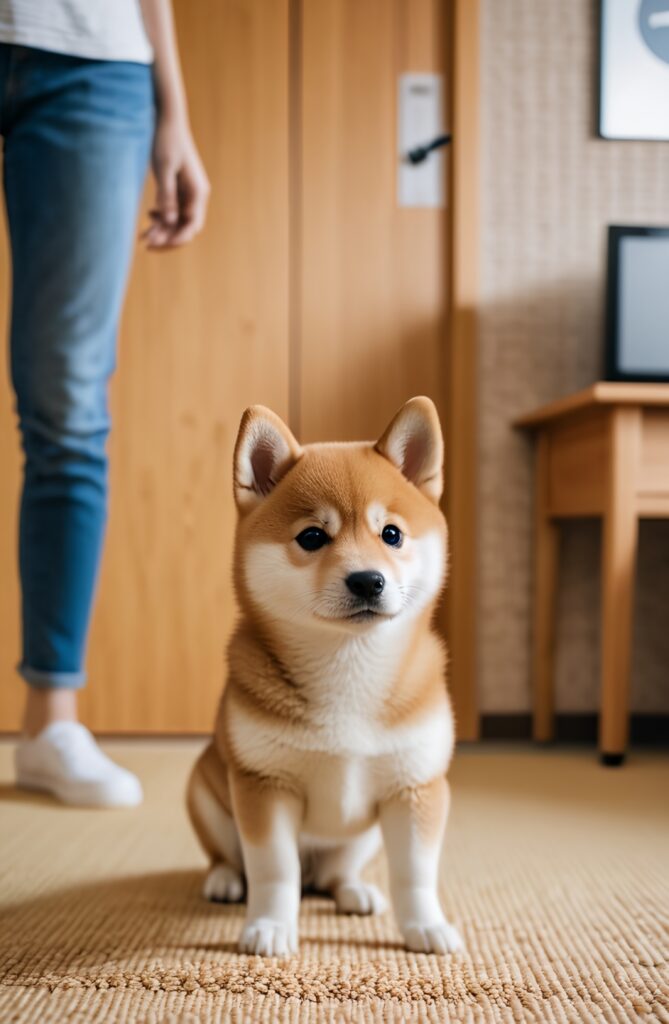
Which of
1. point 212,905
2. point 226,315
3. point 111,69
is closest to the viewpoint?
point 212,905

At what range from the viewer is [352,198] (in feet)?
6.44

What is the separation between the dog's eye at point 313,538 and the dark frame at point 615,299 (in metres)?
1.24

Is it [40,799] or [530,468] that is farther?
[530,468]

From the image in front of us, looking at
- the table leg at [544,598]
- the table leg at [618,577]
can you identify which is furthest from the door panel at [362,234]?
the table leg at [618,577]

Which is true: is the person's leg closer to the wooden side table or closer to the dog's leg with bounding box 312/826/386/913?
the dog's leg with bounding box 312/826/386/913

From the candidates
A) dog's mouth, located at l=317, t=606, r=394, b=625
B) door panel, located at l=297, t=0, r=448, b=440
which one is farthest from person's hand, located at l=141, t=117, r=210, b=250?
dog's mouth, located at l=317, t=606, r=394, b=625

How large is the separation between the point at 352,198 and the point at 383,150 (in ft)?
0.39

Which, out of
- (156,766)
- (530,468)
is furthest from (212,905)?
(530,468)

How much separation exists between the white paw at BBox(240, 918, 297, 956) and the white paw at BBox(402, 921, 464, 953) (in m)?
0.10

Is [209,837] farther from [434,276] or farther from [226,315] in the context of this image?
[434,276]

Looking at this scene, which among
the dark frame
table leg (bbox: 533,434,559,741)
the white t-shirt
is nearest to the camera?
the white t-shirt

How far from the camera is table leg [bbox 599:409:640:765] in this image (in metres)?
1.63

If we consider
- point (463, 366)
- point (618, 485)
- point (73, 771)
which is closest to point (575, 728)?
point (618, 485)

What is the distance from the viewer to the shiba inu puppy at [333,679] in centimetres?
75
